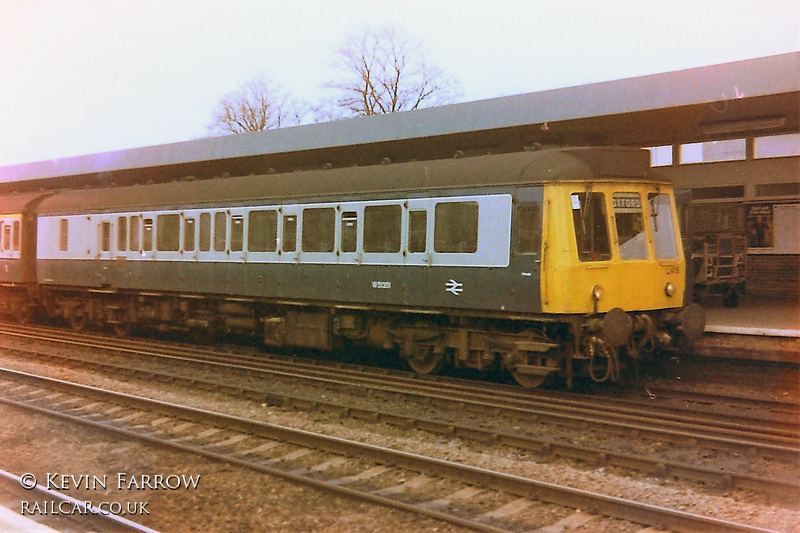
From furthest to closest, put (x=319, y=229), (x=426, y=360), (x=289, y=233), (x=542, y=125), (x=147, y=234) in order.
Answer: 1. (x=147, y=234)
2. (x=289, y=233)
3. (x=542, y=125)
4. (x=319, y=229)
5. (x=426, y=360)

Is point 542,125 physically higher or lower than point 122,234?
higher

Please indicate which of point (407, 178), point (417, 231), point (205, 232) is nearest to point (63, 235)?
point (205, 232)

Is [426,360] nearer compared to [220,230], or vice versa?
[426,360]

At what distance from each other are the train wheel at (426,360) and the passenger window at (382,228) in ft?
5.38

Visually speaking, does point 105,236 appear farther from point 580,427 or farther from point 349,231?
point 580,427

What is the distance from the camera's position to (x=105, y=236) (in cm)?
1781

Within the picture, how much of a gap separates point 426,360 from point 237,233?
4561 mm

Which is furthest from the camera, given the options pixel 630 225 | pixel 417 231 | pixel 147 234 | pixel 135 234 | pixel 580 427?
pixel 135 234

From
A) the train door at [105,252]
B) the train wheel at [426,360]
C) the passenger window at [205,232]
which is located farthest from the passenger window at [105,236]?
the train wheel at [426,360]

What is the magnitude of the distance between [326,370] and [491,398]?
11.9ft

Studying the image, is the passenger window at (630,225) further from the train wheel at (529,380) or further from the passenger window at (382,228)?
the passenger window at (382,228)

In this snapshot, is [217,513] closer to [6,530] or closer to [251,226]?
[6,530]

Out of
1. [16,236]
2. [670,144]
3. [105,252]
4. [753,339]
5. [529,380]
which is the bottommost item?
[529,380]

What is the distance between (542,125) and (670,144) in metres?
4.90
